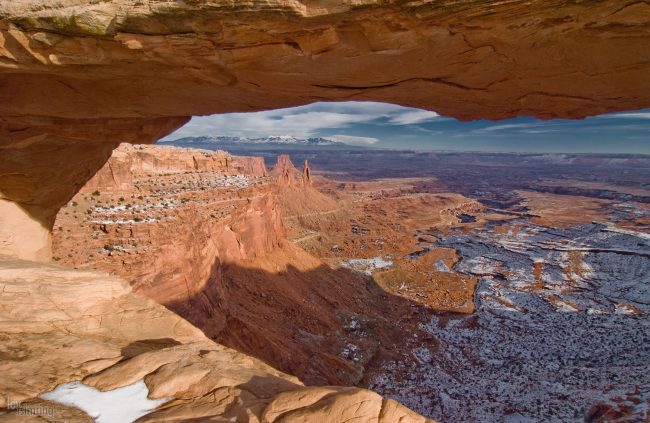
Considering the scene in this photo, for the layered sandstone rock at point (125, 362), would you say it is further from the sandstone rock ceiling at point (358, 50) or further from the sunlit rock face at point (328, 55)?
the sandstone rock ceiling at point (358, 50)

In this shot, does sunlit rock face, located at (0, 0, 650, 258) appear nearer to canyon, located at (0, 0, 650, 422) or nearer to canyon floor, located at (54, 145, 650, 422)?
canyon, located at (0, 0, 650, 422)

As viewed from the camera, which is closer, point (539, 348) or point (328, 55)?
point (328, 55)

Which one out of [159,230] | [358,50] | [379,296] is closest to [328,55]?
[358,50]

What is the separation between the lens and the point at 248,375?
5633 millimetres

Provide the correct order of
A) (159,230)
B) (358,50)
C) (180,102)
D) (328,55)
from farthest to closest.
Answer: (159,230) < (180,102) < (328,55) < (358,50)

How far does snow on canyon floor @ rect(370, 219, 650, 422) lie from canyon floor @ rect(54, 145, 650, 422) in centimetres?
13

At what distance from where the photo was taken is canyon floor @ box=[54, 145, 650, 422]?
57.6ft

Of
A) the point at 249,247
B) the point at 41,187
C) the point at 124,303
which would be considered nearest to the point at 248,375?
the point at 124,303

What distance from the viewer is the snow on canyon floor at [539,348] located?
19.4m

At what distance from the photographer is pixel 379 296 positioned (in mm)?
34938

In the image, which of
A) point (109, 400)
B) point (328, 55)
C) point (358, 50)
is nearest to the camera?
point (109, 400)

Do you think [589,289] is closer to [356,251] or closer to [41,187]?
[356,251]

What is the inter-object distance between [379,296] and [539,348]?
13681 millimetres

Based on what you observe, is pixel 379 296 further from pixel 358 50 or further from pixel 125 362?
pixel 358 50
